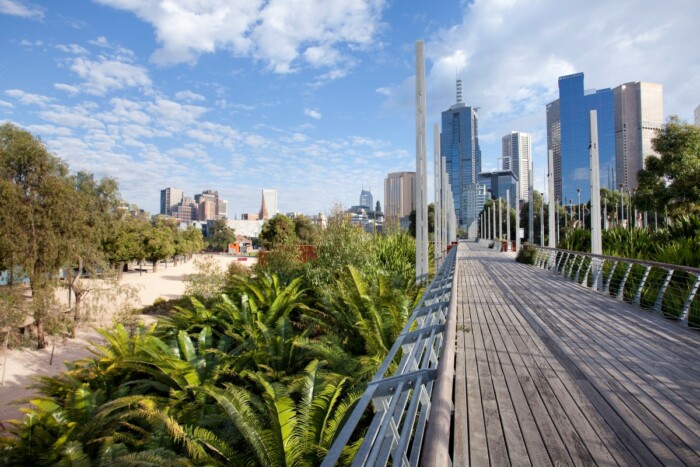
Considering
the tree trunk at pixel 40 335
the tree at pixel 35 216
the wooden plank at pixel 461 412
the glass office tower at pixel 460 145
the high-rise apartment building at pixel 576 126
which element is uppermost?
the glass office tower at pixel 460 145

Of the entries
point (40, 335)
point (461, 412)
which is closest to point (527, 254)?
point (461, 412)

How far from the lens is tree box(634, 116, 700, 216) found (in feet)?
70.1

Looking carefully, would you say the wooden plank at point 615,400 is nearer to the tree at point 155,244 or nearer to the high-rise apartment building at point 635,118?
the tree at point 155,244

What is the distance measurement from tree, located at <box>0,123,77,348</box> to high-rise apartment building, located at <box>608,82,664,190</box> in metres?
67.2

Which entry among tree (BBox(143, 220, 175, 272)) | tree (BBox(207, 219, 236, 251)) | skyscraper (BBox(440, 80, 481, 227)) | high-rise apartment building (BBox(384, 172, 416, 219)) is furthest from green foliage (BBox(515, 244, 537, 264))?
tree (BBox(207, 219, 236, 251))

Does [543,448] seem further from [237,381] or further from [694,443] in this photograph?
[237,381]


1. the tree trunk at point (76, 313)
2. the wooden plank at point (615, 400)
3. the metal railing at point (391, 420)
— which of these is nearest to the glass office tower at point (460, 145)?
the tree trunk at point (76, 313)

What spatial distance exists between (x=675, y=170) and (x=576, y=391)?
84.9 feet

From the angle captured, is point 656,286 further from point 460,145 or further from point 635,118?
point 460,145

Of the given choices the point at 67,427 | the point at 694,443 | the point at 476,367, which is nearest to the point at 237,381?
the point at 67,427

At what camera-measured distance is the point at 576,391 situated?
350 cm

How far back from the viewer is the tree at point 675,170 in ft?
70.1

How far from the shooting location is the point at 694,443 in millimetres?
2662

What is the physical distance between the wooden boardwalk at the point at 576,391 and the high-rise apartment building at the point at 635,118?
64.6 meters
